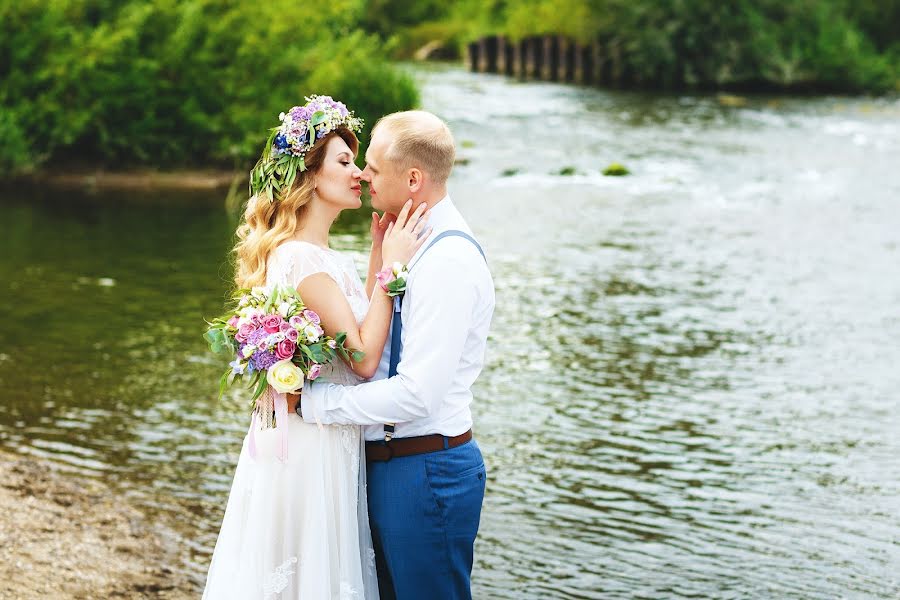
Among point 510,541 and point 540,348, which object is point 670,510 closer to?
point 510,541

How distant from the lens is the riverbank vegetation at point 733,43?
40.3 meters

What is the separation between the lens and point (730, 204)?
2061 centimetres

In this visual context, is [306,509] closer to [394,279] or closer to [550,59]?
[394,279]

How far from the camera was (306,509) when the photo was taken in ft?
13.3

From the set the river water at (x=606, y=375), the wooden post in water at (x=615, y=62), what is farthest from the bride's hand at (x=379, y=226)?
the wooden post in water at (x=615, y=62)

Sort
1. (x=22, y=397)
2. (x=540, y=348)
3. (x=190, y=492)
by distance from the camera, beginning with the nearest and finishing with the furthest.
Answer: (x=190, y=492) < (x=22, y=397) < (x=540, y=348)

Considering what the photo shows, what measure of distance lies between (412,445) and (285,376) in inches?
17.2

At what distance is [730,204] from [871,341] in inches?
344

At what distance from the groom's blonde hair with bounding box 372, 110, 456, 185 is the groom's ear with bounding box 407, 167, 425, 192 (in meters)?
0.02

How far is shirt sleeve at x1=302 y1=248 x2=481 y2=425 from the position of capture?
3744mm

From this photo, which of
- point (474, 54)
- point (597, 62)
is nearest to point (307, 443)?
point (597, 62)

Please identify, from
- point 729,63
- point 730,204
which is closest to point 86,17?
point 730,204

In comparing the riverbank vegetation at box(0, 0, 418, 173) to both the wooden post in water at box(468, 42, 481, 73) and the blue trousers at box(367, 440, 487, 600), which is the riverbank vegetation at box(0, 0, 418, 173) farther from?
the wooden post in water at box(468, 42, 481, 73)

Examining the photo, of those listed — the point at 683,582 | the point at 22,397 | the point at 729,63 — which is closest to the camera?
the point at 683,582
